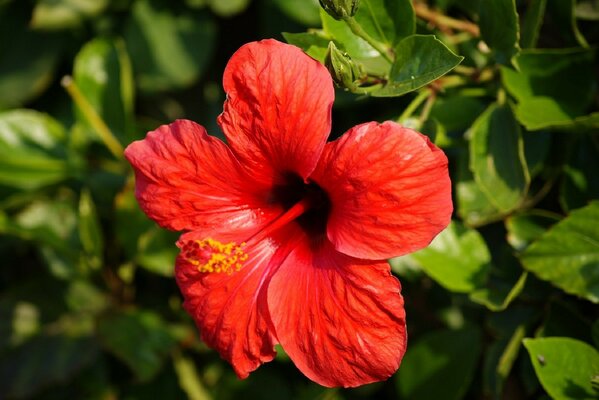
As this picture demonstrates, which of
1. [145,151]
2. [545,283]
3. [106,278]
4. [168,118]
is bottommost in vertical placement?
[545,283]

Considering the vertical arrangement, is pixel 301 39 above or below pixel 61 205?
above

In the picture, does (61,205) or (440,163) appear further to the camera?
(61,205)

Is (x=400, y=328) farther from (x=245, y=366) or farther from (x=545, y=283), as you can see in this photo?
(x=545, y=283)

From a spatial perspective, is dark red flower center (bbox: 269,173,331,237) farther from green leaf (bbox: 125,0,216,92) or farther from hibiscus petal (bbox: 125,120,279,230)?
green leaf (bbox: 125,0,216,92)

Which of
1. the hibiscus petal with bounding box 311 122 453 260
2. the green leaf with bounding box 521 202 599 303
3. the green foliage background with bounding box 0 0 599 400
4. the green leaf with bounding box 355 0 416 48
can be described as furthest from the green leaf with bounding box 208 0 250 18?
the green leaf with bounding box 521 202 599 303

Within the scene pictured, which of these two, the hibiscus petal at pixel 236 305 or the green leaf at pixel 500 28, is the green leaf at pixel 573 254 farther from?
the hibiscus petal at pixel 236 305

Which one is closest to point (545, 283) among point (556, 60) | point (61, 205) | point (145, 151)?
point (556, 60)

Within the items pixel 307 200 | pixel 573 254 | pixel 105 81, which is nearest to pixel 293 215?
pixel 307 200
